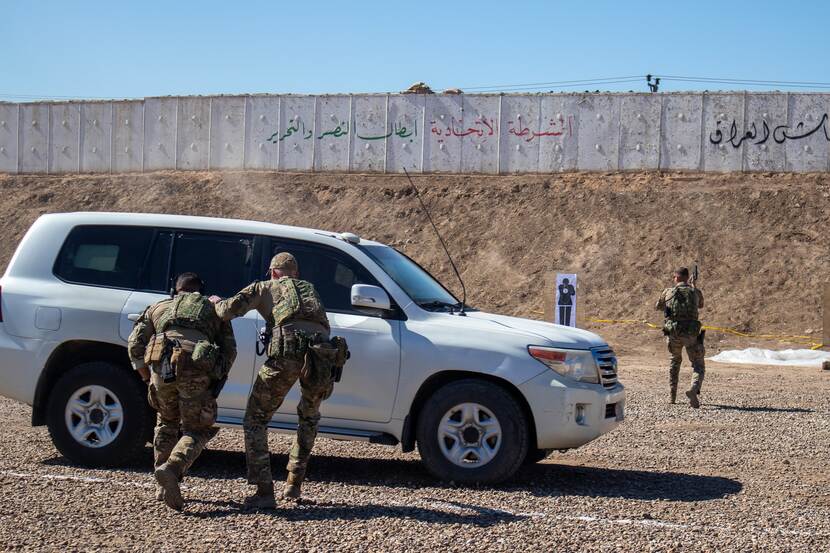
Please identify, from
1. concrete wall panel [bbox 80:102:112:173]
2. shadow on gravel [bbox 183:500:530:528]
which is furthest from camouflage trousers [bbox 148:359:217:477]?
concrete wall panel [bbox 80:102:112:173]

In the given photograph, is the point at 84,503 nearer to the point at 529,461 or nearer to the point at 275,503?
the point at 275,503

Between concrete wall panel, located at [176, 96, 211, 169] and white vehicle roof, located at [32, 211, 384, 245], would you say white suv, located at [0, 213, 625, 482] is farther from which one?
concrete wall panel, located at [176, 96, 211, 169]

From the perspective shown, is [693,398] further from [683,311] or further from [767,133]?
[767,133]

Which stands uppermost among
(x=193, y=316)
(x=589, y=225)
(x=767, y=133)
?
(x=767, y=133)

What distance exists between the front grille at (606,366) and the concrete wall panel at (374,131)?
29.7 metres

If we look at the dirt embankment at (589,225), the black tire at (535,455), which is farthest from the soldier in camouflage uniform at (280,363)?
the dirt embankment at (589,225)

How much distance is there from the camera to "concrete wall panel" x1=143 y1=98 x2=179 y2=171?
1613 inches

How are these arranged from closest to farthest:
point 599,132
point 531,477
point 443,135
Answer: point 531,477 → point 599,132 → point 443,135

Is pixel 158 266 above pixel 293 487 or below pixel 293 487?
above

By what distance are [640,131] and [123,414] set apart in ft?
95.6

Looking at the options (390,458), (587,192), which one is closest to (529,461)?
(390,458)

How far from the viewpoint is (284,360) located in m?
6.94

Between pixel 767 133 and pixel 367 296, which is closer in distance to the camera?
pixel 367 296

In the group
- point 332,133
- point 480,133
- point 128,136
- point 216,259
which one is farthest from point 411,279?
point 128,136
